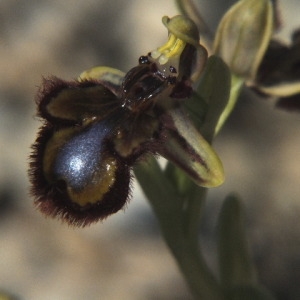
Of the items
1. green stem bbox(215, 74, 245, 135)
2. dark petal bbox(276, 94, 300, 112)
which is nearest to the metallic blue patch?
green stem bbox(215, 74, 245, 135)

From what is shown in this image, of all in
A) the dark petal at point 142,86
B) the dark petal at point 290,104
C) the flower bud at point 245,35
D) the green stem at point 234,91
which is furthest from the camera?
the dark petal at point 290,104

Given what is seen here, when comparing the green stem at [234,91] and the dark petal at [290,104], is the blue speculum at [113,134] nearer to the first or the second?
the green stem at [234,91]

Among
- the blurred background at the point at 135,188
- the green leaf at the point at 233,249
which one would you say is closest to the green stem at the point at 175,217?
the green leaf at the point at 233,249

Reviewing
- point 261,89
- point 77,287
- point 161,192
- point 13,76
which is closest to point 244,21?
point 261,89

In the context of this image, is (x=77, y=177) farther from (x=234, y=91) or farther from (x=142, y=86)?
→ (x=234, y=91)

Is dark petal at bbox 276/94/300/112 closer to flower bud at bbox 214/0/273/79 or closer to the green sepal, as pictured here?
flower bud at bbox 214/0/273/79

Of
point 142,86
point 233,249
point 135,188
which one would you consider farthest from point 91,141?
point 135,188
